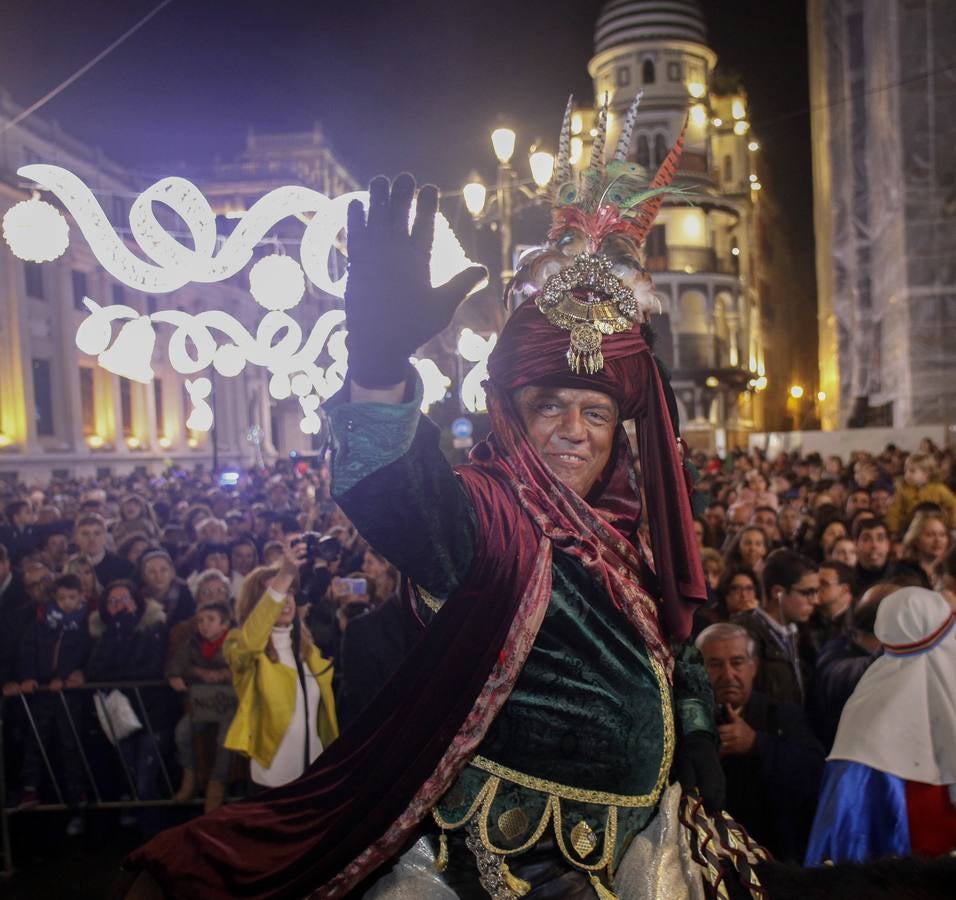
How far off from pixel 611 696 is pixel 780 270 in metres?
64.4

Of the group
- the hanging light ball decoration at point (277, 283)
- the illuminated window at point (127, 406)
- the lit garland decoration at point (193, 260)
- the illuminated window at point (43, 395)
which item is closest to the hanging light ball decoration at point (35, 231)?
the lit garland decoration at point (193, 260)

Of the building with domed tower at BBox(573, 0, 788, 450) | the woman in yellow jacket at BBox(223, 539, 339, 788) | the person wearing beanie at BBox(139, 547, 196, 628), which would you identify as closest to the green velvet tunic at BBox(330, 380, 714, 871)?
the woman in yellow jacket at BBox(223, 539, 339, 788)

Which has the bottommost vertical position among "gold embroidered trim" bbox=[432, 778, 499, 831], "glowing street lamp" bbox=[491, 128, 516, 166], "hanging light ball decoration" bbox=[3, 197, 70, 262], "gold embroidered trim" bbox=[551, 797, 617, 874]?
"gold embroidered trim" bbox=[551, 797, 617, 874]

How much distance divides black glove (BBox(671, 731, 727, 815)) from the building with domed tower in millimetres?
38736

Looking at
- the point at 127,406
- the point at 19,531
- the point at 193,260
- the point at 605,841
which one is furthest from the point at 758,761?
the point at 127,406

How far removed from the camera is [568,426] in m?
2.54

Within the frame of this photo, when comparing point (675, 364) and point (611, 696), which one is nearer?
point (611, 696)

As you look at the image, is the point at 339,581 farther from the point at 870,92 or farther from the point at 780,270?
the point at 780,270

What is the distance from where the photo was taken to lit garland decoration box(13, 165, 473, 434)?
6.20 meters

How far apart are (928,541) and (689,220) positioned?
3804 centimetres

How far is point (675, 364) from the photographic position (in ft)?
142

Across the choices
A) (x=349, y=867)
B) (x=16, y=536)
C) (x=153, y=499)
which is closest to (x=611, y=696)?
(x=349, y=867)

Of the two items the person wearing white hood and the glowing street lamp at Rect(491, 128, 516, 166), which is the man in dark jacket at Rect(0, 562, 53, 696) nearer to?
the person wearing white hood

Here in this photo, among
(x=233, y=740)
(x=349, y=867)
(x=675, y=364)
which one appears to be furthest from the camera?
(x=675, y=364)
